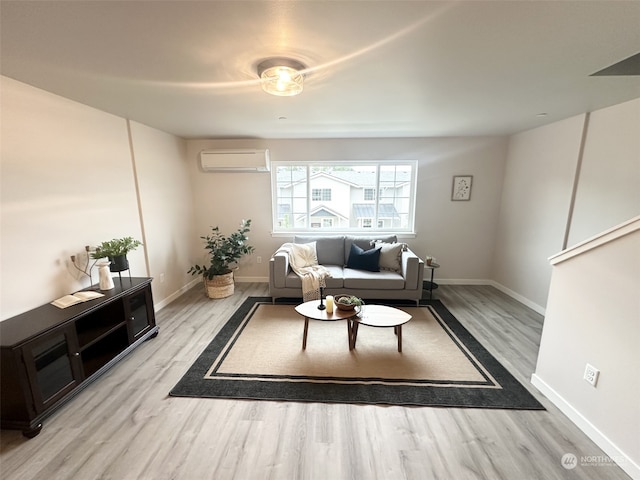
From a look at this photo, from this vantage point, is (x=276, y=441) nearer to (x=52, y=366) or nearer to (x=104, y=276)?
(x=52, y=366)

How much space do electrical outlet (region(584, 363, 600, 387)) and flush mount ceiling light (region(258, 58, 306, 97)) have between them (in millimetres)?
2672

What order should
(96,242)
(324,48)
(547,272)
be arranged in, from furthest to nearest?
(547,272) < (96,242) < (324,48)

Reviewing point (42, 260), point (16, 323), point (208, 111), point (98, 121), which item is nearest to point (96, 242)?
point (42, 260)

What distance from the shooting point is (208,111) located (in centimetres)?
266

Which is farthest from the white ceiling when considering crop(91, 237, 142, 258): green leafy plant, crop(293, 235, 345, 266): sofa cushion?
crop(293, 235, 345, 266): sofa cushion

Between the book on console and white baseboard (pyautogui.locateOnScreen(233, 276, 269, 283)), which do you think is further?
white baseboard (pyautogui.locateOnScreen(233, 276, 269, 283))

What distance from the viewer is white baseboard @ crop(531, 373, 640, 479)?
145cm

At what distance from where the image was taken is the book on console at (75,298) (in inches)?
80.8

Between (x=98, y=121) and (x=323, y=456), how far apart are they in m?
3.49

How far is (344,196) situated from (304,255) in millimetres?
1315

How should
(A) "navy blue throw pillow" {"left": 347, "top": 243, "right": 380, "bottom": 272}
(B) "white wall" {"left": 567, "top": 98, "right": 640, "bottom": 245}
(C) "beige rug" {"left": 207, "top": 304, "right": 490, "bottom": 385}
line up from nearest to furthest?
(C) "beige rug" {"left": 207, "top": 304, "right": 490, "bottom": 385} → (B) "white wall" {"left": 567, "top": 98, "right": 640, "bottom": 245} → (A) "navy blue throw pillow" {"left": 347, "top": 243, "right": 380, "bottom": 272}

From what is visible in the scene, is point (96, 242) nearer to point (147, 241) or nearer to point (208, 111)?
point (147, 241)

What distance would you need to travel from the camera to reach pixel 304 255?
3877mm

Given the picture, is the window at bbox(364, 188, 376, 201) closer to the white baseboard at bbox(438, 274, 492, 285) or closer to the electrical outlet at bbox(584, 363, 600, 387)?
the white baseboard at bbox(438, 274, 492, 285)
